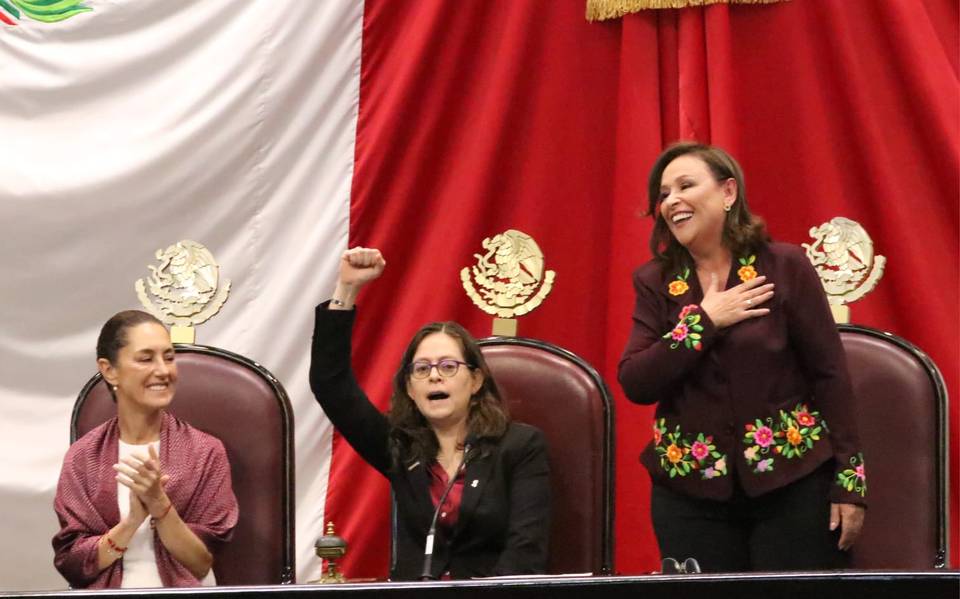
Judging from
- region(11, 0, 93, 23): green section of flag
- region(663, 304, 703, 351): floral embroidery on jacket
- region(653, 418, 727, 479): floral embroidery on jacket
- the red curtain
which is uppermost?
region(11, 0, 93, 23): green section of flag

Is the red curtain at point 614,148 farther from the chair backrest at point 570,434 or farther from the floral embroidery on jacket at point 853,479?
the floral embroidery on jacket at point 853,479

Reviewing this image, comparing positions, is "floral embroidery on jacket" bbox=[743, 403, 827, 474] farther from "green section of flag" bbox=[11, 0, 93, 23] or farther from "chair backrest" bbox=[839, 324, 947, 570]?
"green section of flag" bbox=[11, 0, 93, 23]

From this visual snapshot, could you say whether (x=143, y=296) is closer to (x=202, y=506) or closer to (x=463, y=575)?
(x=202, y=506)

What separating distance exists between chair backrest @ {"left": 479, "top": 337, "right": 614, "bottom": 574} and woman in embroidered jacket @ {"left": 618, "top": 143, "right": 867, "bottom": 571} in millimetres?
170

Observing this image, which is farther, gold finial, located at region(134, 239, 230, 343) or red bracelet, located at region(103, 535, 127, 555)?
gold finial, located at region(134, 239, 230, 343)

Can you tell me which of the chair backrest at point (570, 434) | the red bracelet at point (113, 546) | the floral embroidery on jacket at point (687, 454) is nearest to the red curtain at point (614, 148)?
the chair backrest at point (570, 434)

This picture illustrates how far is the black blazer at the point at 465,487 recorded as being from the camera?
8.05 feet

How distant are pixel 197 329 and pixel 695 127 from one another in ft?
4.61

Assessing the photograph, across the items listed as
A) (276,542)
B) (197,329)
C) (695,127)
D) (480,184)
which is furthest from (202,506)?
(695,127)

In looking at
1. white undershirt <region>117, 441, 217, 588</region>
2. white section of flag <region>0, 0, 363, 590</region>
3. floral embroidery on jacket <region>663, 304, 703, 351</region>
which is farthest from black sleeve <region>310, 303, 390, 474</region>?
white section of flag <region>0, 0, 363, 590</region>

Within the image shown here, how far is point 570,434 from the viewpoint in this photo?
2635 mm

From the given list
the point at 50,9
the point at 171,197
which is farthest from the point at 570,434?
the point at 50,9

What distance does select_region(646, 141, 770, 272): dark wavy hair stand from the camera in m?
2.46

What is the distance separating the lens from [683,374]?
2.36 meters
